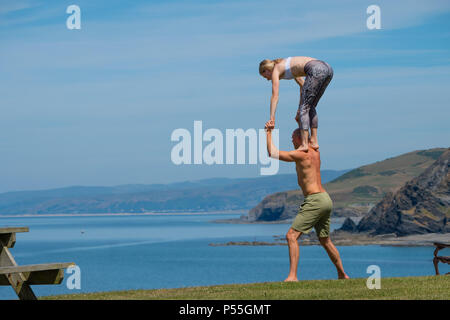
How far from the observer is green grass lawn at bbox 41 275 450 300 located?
1448 centimetres

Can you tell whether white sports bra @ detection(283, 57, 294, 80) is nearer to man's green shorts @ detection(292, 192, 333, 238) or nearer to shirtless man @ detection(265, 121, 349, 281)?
shirtless man @ detection(265, 121, 349, 281)

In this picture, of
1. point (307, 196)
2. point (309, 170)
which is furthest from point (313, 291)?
point (309, 170)

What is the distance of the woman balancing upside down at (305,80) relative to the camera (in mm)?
17078

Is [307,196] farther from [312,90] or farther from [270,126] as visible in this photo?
[312,90]

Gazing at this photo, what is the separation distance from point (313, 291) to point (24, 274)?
5514mm

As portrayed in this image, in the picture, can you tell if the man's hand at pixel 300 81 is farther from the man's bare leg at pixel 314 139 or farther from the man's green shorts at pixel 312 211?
the man's green shorts at pixel 312 211

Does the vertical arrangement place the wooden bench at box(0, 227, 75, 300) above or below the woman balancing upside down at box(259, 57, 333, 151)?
below

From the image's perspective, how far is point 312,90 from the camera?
17094 mm

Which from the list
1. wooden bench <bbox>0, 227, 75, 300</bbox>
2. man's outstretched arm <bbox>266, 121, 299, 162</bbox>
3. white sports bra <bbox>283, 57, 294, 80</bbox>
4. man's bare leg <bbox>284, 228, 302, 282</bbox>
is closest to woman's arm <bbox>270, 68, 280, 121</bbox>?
white sports bra <bbox>283, 57, 294, 80</bbox>

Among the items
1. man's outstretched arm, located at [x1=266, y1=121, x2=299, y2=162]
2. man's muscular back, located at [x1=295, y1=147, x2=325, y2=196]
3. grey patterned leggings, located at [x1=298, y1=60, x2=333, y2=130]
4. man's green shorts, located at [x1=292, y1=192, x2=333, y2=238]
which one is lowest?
man's green shorts, located at [x1=292, y1=192, x2=333, y2=238]

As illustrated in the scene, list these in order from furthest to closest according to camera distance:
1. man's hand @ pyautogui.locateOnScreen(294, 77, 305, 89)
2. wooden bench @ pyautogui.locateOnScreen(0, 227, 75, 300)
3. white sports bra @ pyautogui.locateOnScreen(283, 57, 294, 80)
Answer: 1. man's hand @ pyautogui.locateOnScreen(294, 77, 305, 89)
2. white sports bra @ pyautogui.locateOnScreen(283, 57, 294, 80)
3. wooden bench @ pyautogui.locateOnScreen(0, 227, 75, 300)
